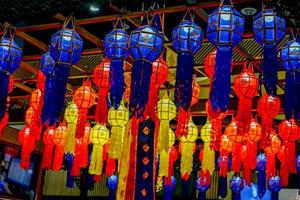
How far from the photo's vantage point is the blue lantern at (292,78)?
4402mm

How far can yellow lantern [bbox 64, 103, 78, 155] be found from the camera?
20.7ft

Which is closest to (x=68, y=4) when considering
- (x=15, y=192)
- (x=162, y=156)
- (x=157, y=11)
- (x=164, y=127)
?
(x=157, y=11)

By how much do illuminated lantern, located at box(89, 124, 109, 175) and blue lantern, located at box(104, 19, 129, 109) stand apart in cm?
241

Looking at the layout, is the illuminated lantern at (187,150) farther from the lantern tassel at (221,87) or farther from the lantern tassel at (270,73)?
the lantern tassel at (270,73)

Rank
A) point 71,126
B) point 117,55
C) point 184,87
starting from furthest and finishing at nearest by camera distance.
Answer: point 71,126
point 117,55
point 184,87

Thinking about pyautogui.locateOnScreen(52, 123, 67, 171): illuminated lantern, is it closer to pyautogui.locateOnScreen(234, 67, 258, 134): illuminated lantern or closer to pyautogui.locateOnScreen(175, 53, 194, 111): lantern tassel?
pyautogui.locateOnScreen(234, 67, 258, 134): illuminated lantern

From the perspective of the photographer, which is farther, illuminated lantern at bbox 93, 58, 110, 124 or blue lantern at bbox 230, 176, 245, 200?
blue lantern at bbox 230, 176, 245, 200

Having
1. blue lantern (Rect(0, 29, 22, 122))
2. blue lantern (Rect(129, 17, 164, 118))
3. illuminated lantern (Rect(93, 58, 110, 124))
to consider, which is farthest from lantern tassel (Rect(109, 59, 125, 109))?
blue lantern (Rect(0, 29, 22, 122))

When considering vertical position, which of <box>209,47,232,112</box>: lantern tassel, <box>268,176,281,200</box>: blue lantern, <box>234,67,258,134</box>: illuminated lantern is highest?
<box>234,67,258,134</box>: illuminated lantern

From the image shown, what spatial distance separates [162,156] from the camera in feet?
23.2

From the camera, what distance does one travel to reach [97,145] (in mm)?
7969

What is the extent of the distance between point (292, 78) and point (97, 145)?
404cm

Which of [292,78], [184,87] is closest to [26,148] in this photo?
[184,87]

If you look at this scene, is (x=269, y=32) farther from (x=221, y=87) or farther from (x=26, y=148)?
(x=26, y=148)
